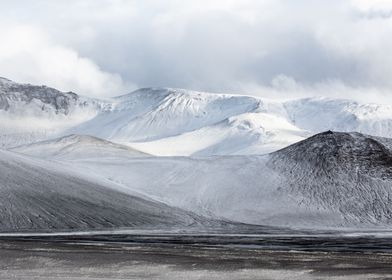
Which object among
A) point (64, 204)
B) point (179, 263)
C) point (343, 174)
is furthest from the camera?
point (343, 174)

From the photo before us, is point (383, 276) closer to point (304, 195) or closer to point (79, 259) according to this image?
point (79, 259)

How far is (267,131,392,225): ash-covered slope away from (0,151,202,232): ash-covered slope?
2678cm

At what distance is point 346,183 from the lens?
440 feet

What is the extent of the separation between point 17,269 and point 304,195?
93.7 m

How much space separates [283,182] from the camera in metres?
134

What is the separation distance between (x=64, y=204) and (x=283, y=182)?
46.1m

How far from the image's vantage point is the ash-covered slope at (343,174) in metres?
125

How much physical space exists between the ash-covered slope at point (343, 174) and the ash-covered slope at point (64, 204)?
87.9ft

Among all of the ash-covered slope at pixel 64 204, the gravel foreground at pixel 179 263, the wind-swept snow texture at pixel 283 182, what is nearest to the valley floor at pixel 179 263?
the gravel foreground at pixel 179 263

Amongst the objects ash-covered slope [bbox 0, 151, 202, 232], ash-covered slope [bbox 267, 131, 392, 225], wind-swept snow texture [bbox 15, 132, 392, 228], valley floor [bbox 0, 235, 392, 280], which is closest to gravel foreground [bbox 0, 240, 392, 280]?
valley floor [bbox 0, 235, 392, 280]

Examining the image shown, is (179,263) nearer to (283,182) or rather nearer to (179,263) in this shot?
(179,263)

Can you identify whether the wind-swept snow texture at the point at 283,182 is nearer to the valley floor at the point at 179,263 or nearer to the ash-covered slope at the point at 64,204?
the ash-covered slope at the point at 64,204

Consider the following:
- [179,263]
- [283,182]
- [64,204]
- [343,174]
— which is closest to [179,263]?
[179,263]

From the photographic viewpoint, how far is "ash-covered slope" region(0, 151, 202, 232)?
9181 centimetres
